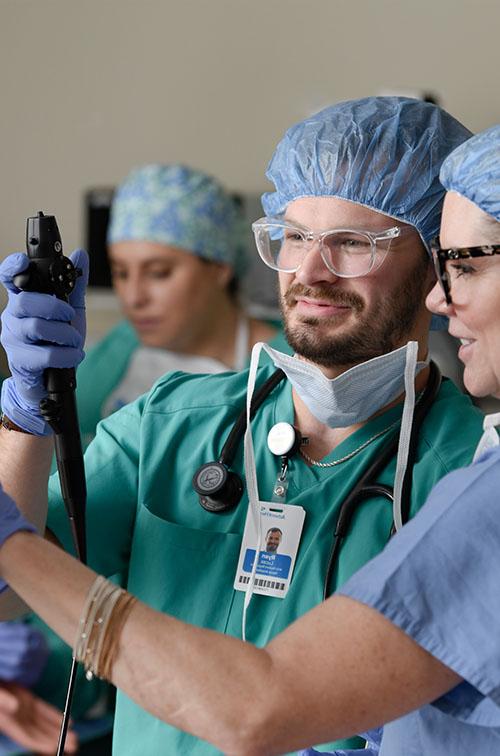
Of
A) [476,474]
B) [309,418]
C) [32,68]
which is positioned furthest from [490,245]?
[32,68]

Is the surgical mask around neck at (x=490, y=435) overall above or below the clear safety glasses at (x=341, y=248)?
below

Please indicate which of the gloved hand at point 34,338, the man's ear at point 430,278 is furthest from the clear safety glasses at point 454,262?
the gloved hand at point 34,338

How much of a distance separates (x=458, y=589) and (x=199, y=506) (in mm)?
549

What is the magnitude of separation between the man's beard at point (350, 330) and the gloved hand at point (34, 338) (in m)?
0.30

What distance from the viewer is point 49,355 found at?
4.30ft

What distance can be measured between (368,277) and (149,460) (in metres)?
0.40

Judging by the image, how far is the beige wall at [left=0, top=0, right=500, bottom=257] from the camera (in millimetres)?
4086

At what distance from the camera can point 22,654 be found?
2494 millimetres

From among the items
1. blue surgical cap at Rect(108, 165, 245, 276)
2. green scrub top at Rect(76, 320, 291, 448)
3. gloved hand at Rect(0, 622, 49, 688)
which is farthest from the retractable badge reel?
blue surgical cap at Rect(108, 165, 245, 276)

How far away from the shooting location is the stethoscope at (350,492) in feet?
4.46

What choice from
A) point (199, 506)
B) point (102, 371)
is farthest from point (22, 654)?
point (199, 506)

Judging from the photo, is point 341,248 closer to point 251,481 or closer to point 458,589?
point 251,481

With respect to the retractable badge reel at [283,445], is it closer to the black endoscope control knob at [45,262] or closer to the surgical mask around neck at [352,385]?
the surgical mask around neck at [352,385]

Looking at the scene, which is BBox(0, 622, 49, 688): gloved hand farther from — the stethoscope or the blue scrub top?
the blue scrub top
